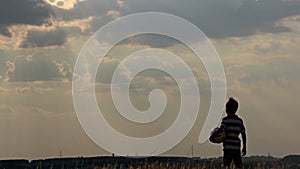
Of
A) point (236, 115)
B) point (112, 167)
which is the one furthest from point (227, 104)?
point (112, 167)

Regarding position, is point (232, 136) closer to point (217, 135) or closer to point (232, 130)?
point (232, 130)

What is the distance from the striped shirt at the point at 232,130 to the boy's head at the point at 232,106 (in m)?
0.17

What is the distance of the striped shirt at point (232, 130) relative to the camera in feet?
59.2

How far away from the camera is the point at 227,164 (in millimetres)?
18234

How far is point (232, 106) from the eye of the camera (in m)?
17.9

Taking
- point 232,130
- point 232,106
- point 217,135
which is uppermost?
point 232,106

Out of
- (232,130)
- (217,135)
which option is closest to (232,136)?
(232,130)

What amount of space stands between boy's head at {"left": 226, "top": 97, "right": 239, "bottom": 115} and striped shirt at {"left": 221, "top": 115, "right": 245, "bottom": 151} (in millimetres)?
168

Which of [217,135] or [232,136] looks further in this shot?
[232,136]

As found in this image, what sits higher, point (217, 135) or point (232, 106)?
point (232, 106)

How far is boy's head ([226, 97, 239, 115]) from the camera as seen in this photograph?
58.6ft

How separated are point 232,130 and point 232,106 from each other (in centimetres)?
59

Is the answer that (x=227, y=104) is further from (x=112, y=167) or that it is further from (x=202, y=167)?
(x=112, y=167)

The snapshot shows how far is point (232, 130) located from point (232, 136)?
0.57 feet
